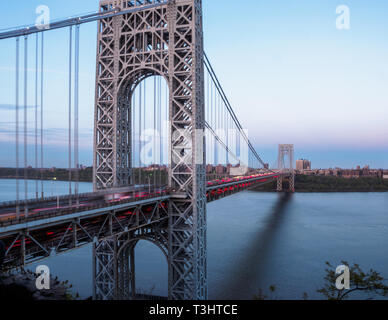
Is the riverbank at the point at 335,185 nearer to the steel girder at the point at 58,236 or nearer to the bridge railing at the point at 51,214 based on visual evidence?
the steel girder at the point at 58,236

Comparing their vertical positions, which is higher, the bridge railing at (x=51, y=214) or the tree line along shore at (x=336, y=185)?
the bridge railing at (x=51, y=214)

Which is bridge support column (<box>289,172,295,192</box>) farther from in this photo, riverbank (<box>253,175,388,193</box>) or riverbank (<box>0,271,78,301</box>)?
riverbank (<box>0,271,78,301</box>)

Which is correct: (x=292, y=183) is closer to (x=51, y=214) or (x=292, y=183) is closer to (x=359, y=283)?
(x=359, y=283)

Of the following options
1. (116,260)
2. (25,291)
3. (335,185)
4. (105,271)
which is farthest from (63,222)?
(335,185)

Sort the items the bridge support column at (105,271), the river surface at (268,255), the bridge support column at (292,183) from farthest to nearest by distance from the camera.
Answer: the bridge support column at (292,183) → the river surface at (268,255) → the bridge support column at (105,271)

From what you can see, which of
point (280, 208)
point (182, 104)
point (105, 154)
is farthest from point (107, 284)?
point (280, 208)

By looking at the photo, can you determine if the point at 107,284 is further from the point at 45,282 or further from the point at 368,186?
the point at 368,186

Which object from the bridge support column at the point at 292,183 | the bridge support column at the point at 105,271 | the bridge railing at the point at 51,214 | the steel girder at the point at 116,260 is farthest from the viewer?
the bridge support column at the point at 292,183

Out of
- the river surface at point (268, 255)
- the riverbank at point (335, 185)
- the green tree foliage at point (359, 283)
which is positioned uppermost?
the green tree foliage at point (359, 283)

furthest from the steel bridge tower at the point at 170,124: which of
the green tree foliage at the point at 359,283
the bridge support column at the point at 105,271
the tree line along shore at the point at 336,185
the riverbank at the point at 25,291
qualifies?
the tree line along shore at the point at 336,185
